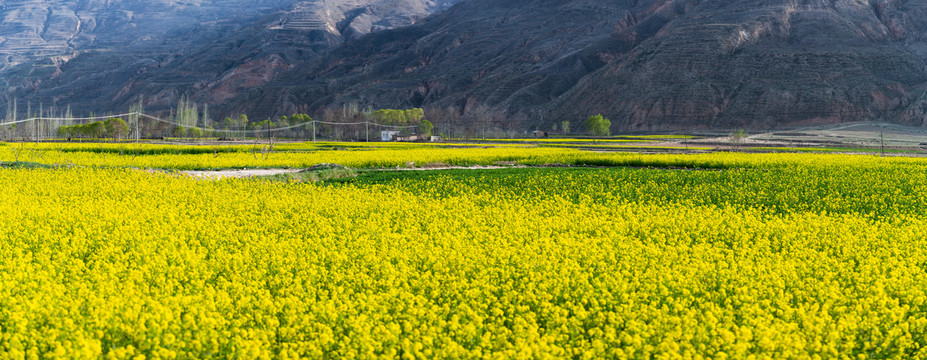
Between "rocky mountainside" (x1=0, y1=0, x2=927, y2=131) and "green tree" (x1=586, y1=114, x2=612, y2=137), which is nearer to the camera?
"green tree" (x1=586, y1=114, x2=612, y2=137)

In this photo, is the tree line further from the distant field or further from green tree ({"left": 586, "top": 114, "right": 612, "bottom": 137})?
the distant field

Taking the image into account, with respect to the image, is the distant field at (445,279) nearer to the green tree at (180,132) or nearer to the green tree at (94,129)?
the green tree at (94,129)

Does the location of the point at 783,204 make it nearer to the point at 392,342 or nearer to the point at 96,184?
the point at 392,342

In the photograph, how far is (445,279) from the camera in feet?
→ 27.4

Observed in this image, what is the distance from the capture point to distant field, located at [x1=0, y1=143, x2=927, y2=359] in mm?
6195

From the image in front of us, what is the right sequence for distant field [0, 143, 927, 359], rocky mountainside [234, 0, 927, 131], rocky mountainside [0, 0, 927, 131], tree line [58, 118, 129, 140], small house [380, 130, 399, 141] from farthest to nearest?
rocky mountainside [0, 0, 927, 131] < rocky mountainside [234, 0, 927, 131] < tree line [58, 118, 129, 140] < small house [380, 130, 399, 141] < distant field [0, 143, 927, 359]

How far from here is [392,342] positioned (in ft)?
20.1

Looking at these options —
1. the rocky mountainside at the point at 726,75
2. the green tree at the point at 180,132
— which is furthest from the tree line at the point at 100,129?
the rocky mountainside at the point at 726,75

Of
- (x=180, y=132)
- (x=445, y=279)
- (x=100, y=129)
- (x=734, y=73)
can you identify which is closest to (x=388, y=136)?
(x=100, y=129)

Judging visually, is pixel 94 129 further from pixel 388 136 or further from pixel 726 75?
pixel 726 75

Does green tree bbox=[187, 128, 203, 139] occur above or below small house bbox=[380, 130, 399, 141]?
above

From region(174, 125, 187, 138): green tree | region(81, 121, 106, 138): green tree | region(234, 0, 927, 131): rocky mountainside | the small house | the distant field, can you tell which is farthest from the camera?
region(174, 125, 187, 138): green tree

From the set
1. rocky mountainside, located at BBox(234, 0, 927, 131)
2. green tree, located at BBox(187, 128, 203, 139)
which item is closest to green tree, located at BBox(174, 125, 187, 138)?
green tree, located at BBox(187, 128, 203, 139)

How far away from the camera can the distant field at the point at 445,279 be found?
6195 millimetres
